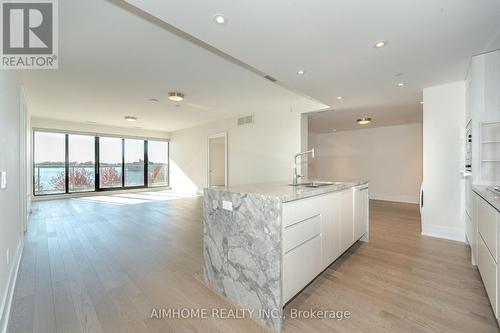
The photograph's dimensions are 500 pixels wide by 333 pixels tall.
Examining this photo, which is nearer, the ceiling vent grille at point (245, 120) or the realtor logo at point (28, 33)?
the realtor logo at point (28, 33)

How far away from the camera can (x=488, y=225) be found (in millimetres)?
1814

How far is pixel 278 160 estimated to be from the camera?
235 inches

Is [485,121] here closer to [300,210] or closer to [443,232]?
[443,232]

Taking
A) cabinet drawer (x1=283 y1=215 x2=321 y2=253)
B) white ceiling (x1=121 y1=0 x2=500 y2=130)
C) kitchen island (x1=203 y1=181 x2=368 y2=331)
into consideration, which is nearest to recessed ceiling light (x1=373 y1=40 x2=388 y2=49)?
white ceiling (x1=121 y1=0 x2=500 y2=130)

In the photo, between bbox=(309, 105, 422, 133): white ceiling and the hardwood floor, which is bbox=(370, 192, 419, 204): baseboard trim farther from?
the hardwood floor

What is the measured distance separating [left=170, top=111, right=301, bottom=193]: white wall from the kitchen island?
11.3 ft

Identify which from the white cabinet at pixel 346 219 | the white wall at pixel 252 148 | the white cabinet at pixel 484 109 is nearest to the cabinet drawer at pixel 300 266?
the white cabinet at pixel 346 219

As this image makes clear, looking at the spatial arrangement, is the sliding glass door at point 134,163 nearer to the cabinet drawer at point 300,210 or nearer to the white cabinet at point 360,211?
the white cabinet at point 360,211

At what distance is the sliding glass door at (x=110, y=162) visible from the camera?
851 centimetres

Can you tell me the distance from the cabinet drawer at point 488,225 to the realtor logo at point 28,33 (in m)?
4.06

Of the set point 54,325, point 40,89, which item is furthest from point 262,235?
point 40,89

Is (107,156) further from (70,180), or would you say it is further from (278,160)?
(278,160)

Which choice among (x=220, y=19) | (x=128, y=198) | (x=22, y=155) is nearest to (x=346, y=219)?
(x=220, y=19)

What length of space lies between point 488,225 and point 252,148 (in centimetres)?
521
